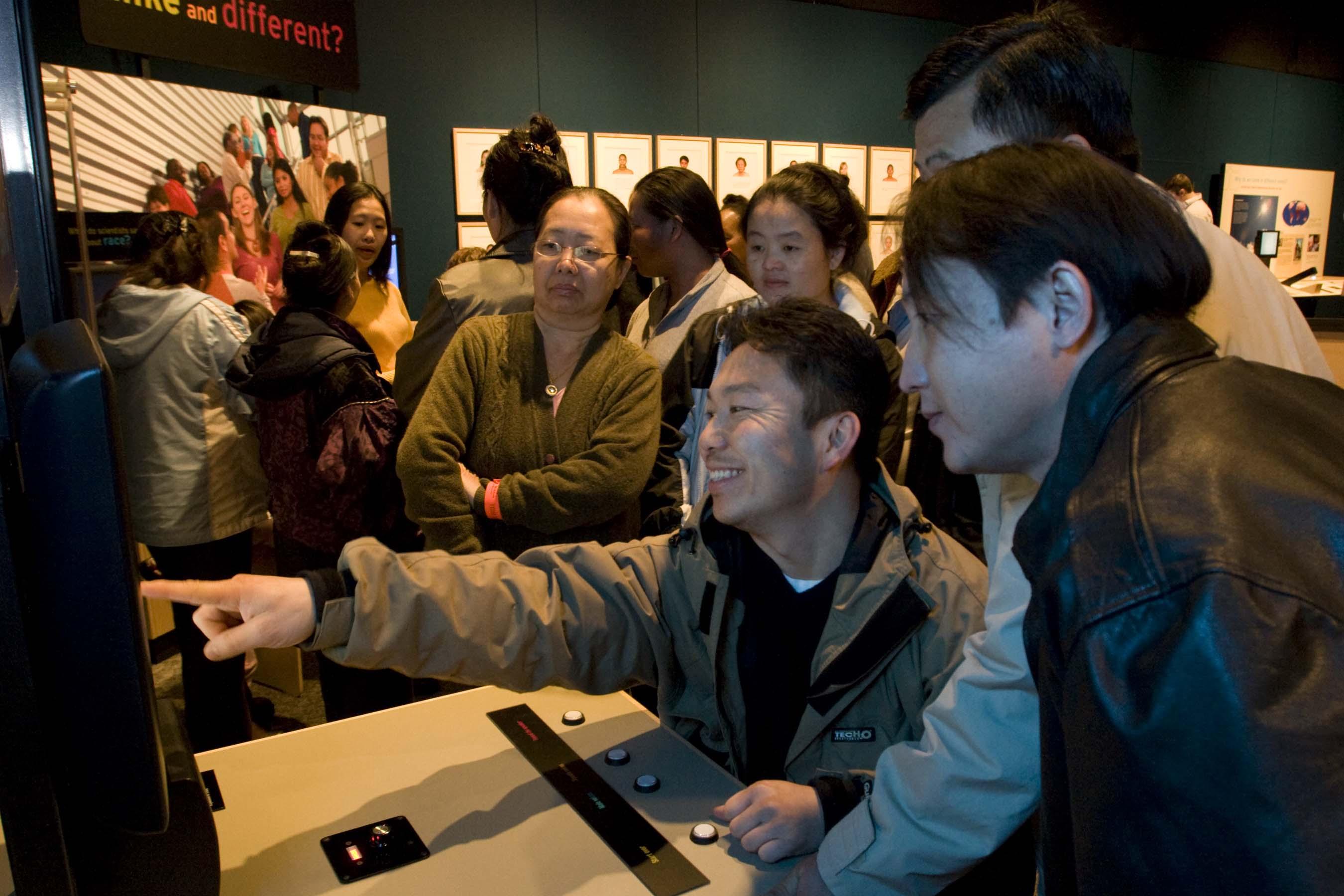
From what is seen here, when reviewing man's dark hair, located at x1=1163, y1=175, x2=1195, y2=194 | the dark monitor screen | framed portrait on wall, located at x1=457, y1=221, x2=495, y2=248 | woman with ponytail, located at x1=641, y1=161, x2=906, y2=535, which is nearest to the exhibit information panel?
the dark monitor screen

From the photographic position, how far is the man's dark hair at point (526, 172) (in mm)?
2469

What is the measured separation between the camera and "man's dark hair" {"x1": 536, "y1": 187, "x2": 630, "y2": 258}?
7.45 ft

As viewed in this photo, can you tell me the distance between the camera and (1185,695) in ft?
1.82

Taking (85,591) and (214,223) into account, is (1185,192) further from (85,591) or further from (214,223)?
(85,591)

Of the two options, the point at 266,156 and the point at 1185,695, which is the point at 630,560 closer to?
the point at 1185,695

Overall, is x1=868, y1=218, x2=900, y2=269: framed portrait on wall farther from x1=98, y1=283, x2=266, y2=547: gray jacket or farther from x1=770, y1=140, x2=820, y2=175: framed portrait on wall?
x1=98, y1=283, x2=266, y2=547: gray jacket

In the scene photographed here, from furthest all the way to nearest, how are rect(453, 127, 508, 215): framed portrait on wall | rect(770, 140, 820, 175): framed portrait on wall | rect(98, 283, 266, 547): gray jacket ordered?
rect(770, 140, 820, 175): framed portrait on wall < rect(453, 127, 508, 215): framed portrait on wall < rect(98, 283, 266, 547): gray jacket

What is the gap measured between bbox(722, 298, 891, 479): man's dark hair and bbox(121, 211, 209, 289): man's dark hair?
1900 mm

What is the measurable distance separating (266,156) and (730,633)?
3.52 meters

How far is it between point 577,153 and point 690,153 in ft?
2.52

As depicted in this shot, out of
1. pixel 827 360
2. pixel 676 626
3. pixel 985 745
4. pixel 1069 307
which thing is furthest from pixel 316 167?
pixel 1069 307

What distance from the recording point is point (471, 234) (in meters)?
5.10

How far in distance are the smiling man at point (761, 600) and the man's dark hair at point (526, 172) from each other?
40.3 inches

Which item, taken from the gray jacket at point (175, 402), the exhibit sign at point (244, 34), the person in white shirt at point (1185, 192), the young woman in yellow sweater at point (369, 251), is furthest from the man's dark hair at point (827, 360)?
the person in white shirt at point (1185, 192)
